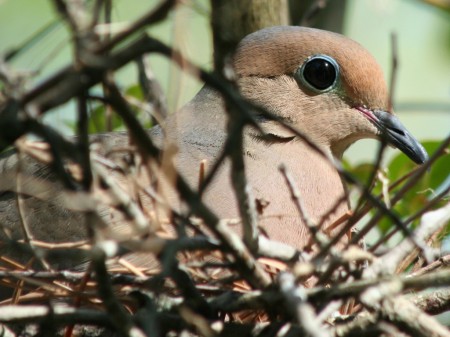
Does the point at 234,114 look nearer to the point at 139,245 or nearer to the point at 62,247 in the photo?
the point at 139,245

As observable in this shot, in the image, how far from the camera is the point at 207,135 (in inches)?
134

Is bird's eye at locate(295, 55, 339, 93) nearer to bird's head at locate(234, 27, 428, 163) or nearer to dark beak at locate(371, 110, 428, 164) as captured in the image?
bird's head at locate(234, 27, 428, 163)

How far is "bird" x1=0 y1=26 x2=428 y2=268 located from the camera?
3184 mm

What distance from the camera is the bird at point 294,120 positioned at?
10.4 ft

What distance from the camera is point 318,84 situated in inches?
136

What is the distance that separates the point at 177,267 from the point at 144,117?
1790mm

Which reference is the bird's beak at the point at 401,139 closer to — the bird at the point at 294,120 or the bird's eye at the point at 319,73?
the bird at the point at 294,120

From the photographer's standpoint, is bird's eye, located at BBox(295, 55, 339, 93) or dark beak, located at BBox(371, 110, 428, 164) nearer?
dark beak, located at BBox(371, 110, 428, 164)

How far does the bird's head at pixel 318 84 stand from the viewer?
3.38 meters

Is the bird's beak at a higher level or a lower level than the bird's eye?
lower

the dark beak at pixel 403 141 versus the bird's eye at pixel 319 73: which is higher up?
the bird's eye at pixel 319 73

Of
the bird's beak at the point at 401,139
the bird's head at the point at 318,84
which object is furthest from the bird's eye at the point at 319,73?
the bird's beak at the point at 401,139

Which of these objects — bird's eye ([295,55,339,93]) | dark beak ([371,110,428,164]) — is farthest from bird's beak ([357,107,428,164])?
bird's eye ([295,55,339,93])

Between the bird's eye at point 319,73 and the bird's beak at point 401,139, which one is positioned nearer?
the bird's beak at point 401,139
